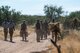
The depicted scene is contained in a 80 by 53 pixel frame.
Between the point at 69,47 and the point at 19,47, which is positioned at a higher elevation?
the point at 69,47

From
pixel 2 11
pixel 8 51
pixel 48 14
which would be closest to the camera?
pixel 8 51

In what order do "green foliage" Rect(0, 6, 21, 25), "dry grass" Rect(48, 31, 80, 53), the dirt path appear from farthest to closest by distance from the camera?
"green foliage" Rect(0, 6, 21, 25) < the dirt path < "dry grass" Rect(48, 31, 80, 53)

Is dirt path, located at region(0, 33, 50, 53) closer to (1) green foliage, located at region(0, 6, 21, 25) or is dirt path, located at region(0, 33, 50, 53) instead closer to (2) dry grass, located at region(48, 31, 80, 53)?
(2) dry grass, located at region(48, 31, 80, 53)

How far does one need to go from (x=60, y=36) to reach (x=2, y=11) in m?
38.8

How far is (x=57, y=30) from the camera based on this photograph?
755 inches

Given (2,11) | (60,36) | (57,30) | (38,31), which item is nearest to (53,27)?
(57,30)

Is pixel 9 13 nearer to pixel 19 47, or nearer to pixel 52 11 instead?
pixel 52 11

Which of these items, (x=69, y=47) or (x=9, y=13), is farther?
(x=9, y=13)

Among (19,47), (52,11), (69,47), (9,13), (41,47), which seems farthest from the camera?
(52,11)

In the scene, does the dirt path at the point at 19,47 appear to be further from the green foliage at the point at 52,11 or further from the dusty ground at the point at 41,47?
the green foliage at the point at 52,11

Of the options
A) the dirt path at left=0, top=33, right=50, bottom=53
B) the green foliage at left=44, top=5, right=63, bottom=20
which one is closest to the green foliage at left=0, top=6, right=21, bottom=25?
the green foliage at left=44, top=5, right=63, bottom=20

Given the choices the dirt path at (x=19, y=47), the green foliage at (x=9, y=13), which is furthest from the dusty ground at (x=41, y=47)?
the green foliage at (x=9, y=13)

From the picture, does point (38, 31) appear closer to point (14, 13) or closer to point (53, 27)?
point (53, 27)

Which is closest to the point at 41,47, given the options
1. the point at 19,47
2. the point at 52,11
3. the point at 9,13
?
the point at 19,47
